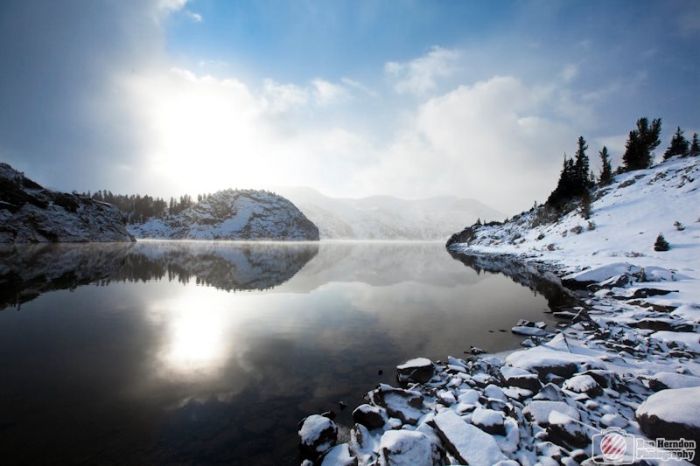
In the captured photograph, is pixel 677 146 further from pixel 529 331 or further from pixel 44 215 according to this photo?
pixel 44 215

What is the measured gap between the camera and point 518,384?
934 centimetres

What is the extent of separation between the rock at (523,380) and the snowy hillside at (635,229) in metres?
16.5

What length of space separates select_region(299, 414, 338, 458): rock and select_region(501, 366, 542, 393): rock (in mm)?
6014

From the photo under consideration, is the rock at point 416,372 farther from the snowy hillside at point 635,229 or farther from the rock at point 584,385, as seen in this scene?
the snowy hillside at point 635,229

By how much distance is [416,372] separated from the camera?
10.5m

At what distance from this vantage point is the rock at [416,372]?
33.8ft

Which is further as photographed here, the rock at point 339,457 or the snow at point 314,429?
the snow at point 314,429

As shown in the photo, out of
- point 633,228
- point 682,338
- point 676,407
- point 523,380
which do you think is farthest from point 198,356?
point 633,228

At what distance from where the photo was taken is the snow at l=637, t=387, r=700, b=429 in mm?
6414

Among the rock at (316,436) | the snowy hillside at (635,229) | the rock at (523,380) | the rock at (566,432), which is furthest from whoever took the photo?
the snowy hillside at (635,229)

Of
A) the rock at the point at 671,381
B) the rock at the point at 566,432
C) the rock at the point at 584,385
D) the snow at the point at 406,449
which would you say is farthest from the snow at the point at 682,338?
the snow at the point at 406,449

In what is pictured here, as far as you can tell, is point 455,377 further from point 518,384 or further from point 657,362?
point 657,362

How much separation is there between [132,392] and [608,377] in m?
15.2

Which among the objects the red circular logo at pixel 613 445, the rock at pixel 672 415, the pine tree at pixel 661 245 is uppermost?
the pine tree at pixel 661 245
